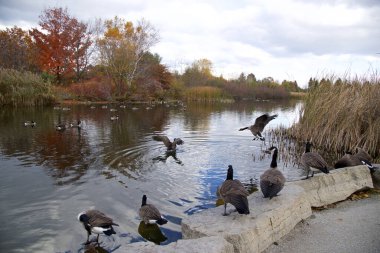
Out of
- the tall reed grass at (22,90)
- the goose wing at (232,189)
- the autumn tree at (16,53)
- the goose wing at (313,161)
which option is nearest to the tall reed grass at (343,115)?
the goose wing at (313,161)

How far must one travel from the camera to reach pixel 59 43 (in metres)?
48.7

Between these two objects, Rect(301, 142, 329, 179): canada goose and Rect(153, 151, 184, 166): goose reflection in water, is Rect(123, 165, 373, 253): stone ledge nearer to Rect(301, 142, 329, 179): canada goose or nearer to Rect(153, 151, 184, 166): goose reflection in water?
Rect(301, 142, 329, 179): canada goose

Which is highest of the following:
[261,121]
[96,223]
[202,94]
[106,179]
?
[202,94]

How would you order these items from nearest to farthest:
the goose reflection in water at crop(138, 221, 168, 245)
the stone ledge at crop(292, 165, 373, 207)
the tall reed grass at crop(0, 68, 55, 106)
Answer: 1. the goose reflection in water at crop(138, 221, 168, 245)
2. the stone ledge at crop(292, 165, 373, 207)
3. the tall reed grass at crop(0, 68, 55, 106)

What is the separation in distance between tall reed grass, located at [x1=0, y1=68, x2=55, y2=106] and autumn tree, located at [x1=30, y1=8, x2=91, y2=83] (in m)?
14.0

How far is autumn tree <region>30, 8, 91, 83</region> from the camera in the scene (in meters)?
48.4

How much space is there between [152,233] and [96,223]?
1.09 meters

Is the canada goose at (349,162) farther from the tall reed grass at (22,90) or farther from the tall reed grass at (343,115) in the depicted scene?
the tall reed grass at (22,90)

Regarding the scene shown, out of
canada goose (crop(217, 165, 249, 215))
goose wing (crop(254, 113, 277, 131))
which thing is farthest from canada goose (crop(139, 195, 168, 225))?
goose wing (crop(254, 113, 277, 131))

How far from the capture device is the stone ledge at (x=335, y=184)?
6.87 meters

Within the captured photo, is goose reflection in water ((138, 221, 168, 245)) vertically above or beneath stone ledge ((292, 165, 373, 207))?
beneath

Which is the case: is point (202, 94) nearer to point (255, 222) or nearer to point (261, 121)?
point (261, 121)

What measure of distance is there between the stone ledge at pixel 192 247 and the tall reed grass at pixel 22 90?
3200 cm

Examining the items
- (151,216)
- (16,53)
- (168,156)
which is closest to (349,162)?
(151,216)
